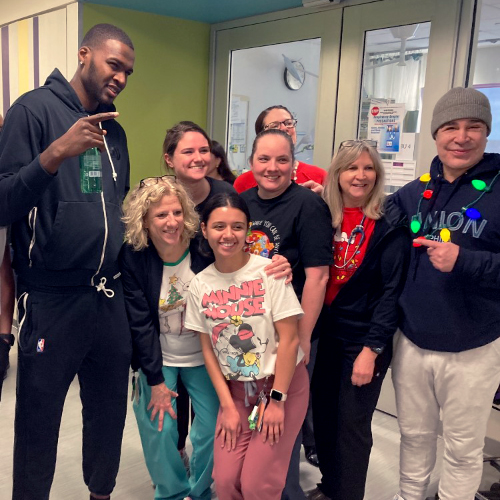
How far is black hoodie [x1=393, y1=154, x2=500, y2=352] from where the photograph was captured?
1.60 meters

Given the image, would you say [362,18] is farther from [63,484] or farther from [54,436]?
[63,484]

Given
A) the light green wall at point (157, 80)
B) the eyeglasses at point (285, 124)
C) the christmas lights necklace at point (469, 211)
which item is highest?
the light green wall at point (157, 80)

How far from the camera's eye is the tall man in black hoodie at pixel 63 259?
1.55m

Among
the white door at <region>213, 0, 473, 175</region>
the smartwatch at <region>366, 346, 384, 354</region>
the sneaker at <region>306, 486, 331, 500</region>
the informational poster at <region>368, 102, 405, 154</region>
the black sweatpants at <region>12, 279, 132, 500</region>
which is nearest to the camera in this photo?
the black sweatpants at <region>12, 279, 132, 500</region>

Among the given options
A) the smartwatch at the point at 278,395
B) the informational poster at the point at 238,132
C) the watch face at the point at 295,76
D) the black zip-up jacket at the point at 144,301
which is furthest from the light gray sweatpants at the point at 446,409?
the informational poster at the point at 238,132

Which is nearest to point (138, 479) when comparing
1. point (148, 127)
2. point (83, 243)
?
point (83, 243)

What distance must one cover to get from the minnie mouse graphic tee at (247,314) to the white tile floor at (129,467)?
A: 0.86m

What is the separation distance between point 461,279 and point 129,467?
1635 millimetres

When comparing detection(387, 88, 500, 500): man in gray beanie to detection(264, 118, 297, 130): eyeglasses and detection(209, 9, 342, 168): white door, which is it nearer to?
detection(264, 118, 297, 130): eyeglasses

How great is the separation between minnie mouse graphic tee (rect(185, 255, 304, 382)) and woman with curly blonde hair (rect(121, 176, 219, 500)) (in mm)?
160

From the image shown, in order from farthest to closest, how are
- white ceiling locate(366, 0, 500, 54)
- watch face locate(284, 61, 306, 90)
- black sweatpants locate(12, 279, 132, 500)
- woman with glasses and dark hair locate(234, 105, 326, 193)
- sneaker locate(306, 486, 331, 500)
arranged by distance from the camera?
watch face locate(284, 61, 306, 90) < white ceiling locate(366, 0, 500, 54) < woman with glasses and dark hair locate(234, 105, 326, 193) < sneaker locate(306, 486, 331, 500) < black sweatpants locate(12, 279, 132, 500)

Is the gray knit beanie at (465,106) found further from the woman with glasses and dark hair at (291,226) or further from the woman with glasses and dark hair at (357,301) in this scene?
the woman with glasses and dark hair at (291,226)

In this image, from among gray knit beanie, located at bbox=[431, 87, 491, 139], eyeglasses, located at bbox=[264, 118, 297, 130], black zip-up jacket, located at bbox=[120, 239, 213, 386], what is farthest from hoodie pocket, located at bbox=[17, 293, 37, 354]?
gray knit beanie, located at bbox=[431, 87, 491, 139]

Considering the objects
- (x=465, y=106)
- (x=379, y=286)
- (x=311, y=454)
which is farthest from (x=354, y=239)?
(x=311, y=454)
